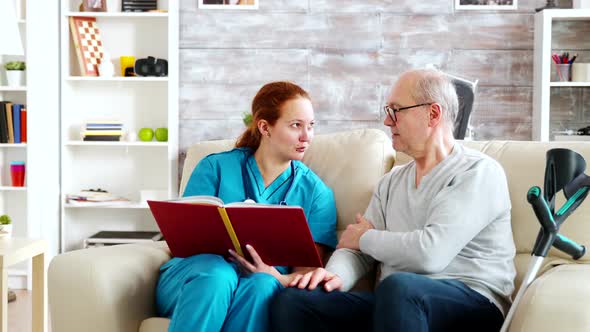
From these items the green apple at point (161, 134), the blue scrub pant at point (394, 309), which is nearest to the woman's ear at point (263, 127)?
the blue scrub pant at point (394, 309)

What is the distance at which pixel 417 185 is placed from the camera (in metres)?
2.22

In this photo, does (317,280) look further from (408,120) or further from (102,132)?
(102,132)

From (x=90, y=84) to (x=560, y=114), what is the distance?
9.66 feet

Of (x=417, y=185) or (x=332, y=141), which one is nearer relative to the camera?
(x=417, y=185)

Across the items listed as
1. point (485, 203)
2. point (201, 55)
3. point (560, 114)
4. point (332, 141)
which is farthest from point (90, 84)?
point (485, 203)

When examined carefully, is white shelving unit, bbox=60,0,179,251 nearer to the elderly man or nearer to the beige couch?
the beige couch

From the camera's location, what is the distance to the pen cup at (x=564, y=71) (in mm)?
4461

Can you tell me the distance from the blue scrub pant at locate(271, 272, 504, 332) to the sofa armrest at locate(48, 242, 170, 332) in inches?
17.4

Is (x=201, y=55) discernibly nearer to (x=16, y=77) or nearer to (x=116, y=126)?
(x=116, y=126)

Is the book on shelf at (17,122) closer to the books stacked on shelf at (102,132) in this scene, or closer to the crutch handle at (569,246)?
the books stacked on shelf at (102,132)

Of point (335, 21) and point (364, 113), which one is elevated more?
point (335, 21)

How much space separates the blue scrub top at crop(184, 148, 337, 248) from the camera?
96.6 inches

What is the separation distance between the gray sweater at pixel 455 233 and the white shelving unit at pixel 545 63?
2.44 metres

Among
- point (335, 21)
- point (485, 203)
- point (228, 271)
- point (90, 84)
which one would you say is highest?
point (335, 21)
